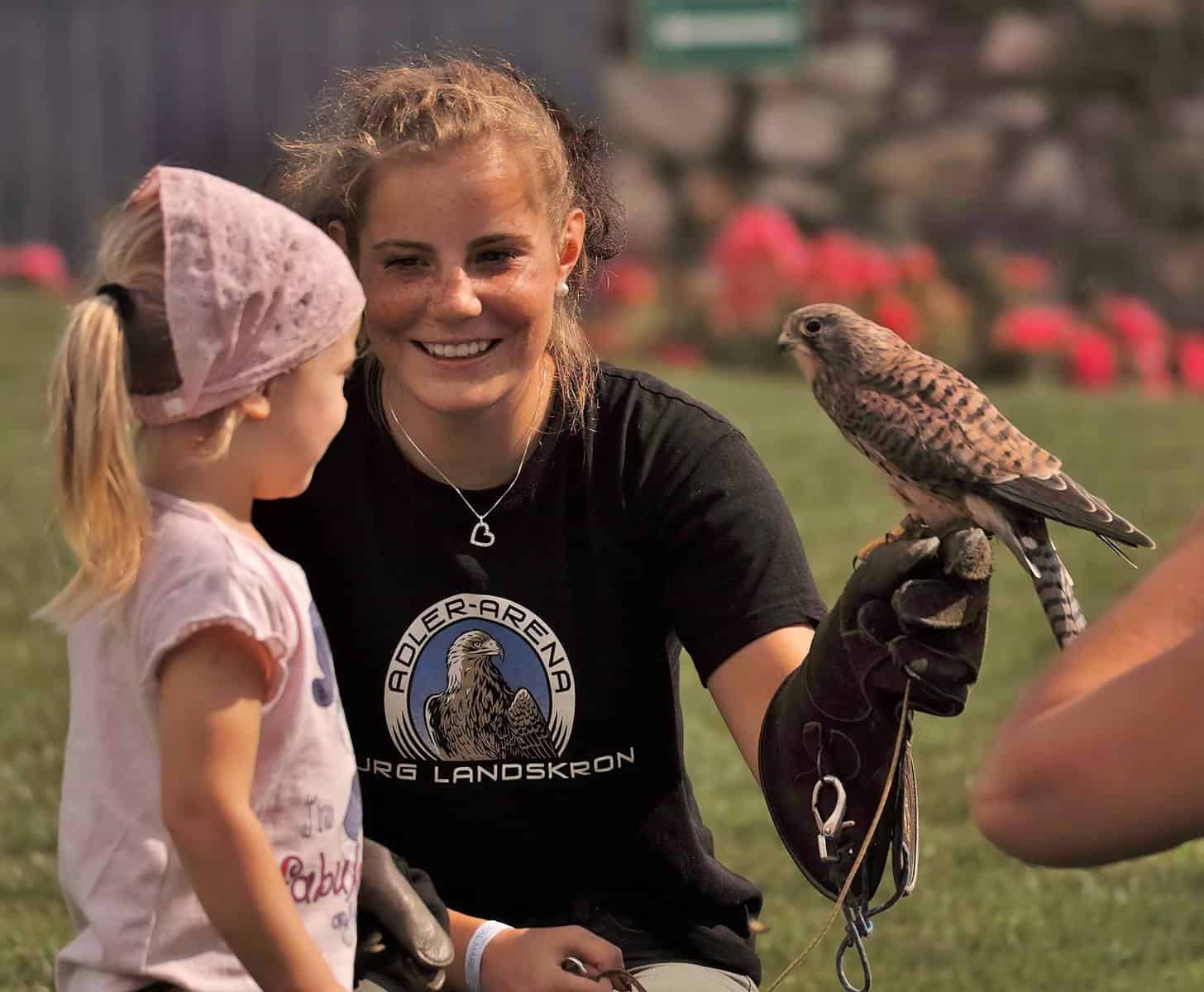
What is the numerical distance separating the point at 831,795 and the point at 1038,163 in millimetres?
6411

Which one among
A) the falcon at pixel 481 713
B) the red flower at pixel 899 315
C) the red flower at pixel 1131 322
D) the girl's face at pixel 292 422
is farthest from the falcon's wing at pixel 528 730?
the red flower at pixel 1131 322

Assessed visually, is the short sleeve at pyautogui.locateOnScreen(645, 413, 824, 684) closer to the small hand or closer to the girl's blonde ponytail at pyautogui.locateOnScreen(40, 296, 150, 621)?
the small hand

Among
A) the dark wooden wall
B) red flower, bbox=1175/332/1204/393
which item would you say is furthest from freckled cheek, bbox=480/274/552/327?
the dark wooden wall

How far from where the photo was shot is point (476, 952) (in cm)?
258

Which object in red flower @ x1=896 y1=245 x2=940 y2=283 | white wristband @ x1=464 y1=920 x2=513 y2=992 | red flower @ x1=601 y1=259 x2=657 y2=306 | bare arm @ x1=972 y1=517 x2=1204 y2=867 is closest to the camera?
bare arm @ x1=972 y1=517 x2=1204 y2=867

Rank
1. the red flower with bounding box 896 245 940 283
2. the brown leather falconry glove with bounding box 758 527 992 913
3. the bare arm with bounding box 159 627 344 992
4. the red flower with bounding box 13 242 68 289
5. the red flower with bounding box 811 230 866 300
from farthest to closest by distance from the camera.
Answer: the red flower with bounding box 13 242 68 289 → the red flower with bounding box 896 245 940 283 → the red flower with bounding box 811 230 866 300 → the brown leather falconry glove with bounding box 758 527 992 913 → the bare arm with bounding box 159 627 344 992

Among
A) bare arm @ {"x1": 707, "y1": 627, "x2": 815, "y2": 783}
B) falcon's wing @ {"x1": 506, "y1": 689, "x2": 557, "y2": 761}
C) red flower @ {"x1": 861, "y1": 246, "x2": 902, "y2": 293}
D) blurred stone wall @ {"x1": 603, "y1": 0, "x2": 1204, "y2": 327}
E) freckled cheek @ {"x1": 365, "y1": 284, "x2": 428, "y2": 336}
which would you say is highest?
freckled cheek @ {"x1": 365, "y1": 284, "x2": 428, "y2": 336}

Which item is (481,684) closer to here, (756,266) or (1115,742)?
(1115,742)

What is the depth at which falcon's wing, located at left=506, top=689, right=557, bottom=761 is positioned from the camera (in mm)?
2654

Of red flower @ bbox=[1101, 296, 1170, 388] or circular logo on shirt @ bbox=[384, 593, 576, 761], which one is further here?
red flower @ bbox=[1101, 296, 1170, 388]

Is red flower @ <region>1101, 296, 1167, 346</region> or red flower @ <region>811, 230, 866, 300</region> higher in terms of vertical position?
red flower @ <region>811, 230, 866, 300</region>

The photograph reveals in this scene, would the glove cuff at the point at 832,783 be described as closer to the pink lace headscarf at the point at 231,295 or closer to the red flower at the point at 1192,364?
the pink lace headscarf at the point at 231,295

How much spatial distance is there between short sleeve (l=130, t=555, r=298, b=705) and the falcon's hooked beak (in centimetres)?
102

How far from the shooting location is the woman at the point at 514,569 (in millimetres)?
2605
